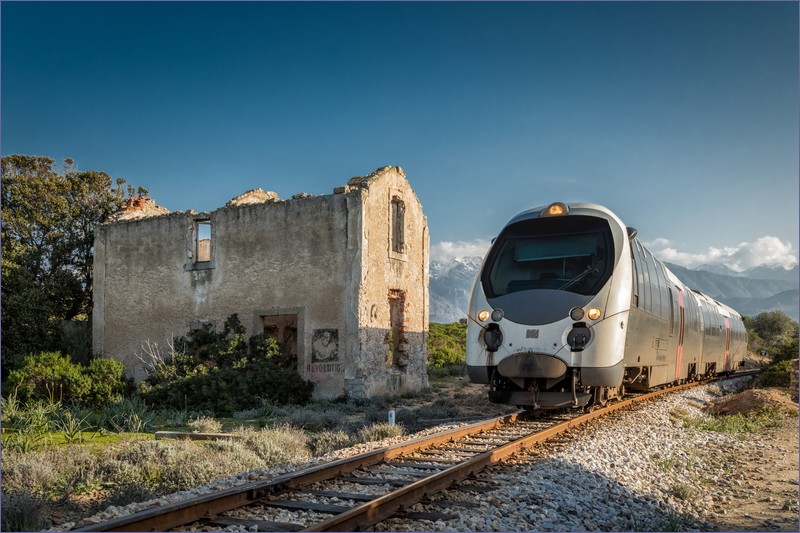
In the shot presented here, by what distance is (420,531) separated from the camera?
18.1 feet

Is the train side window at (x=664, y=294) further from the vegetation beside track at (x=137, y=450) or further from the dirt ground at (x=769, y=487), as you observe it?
the dirt ground at (x=769, y=487)

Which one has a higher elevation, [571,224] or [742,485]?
[571,224]

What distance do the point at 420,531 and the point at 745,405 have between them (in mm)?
13058

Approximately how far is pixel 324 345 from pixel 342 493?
1204cm

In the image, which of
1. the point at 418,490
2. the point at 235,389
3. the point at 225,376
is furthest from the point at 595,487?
the point at 225,376

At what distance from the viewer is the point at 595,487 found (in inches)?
296

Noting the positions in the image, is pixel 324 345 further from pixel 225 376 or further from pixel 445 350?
pixel 445 350

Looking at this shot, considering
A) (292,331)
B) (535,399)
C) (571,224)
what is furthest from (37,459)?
(292,331)

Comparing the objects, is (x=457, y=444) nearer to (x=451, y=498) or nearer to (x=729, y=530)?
(x=451, y=498)

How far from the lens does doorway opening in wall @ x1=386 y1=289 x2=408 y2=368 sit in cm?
2056

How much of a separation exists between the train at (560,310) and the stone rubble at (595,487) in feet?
3.30

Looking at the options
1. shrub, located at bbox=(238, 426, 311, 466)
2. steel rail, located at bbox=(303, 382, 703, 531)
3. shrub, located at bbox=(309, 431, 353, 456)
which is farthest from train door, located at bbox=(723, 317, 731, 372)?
shrub, located at bbox=(238, 426, 311, 466)

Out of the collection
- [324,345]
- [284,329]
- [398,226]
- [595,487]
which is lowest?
[595,487]

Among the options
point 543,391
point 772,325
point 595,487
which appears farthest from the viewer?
point 772,325
